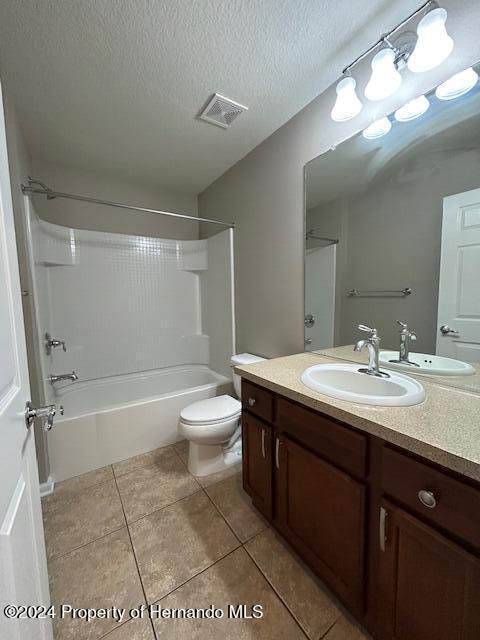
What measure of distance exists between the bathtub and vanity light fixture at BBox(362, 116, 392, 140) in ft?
6.59

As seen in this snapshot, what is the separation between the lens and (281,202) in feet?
5.79

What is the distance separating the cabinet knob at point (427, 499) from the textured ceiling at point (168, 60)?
1762 mm

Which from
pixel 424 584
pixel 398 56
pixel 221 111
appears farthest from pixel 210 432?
pixel 398 56

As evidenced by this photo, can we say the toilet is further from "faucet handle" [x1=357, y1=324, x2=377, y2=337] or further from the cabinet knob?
the cabinet knob

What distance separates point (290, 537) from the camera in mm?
1094

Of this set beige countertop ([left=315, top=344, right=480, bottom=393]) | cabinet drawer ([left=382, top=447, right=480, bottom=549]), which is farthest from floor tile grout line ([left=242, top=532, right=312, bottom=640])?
beige countertop ([left=315, top=344, right=480, bottom=393])

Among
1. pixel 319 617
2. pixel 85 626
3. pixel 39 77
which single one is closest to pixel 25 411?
pixel 85 626

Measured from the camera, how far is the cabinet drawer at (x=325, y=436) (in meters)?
0.80

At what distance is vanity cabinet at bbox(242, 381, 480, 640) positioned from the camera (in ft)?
1.95

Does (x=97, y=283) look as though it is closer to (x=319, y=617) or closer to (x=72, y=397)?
(x=72, y=397)

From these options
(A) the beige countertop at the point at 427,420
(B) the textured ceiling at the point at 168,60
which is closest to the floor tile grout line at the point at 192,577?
(A) the beige countertop at the point at 427,420

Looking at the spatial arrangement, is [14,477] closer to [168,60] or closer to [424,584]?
[424,584]

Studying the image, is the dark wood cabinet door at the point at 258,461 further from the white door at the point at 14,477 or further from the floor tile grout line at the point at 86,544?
the white door at the point at 14,477

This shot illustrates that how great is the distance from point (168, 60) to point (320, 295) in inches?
57.5
